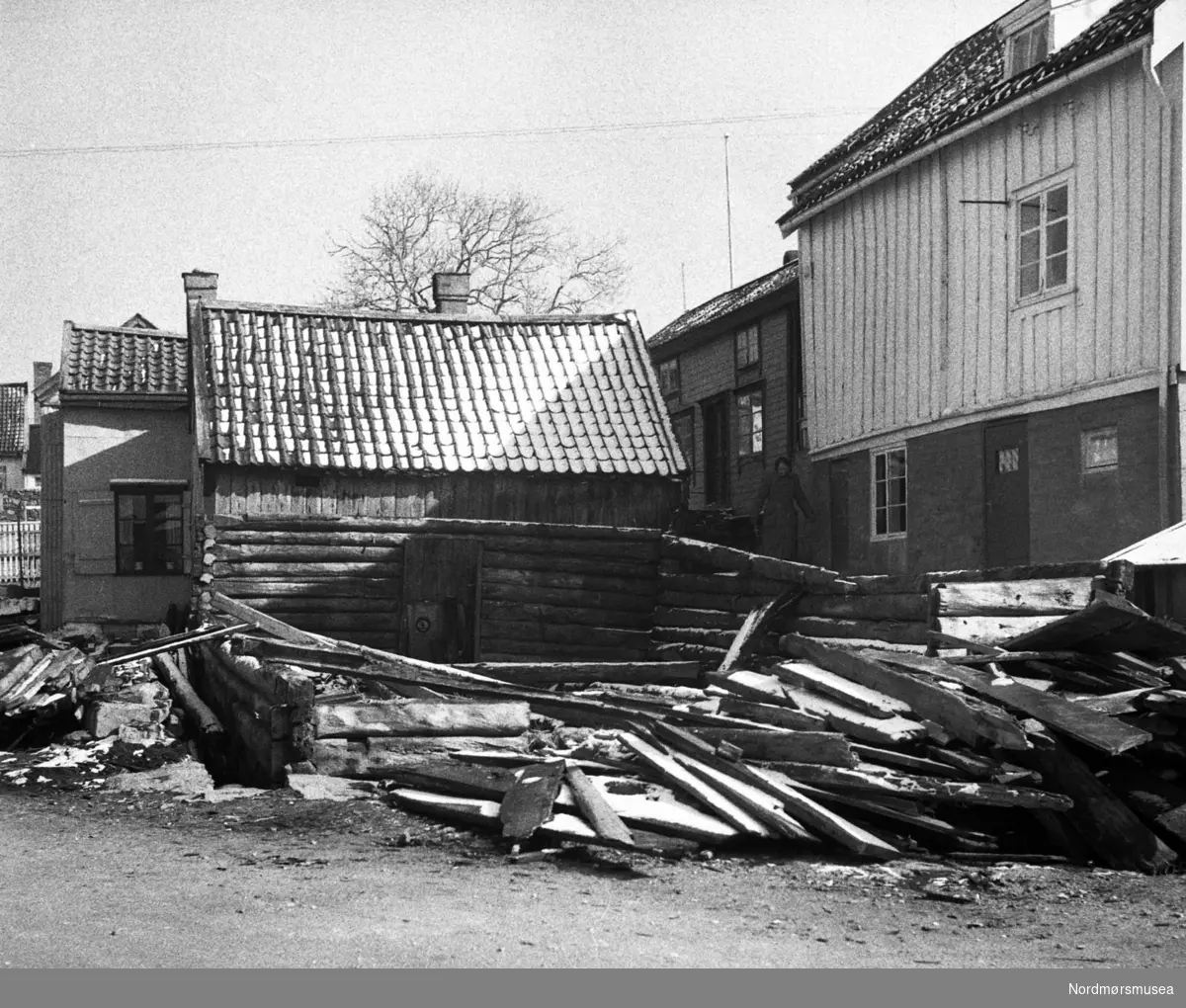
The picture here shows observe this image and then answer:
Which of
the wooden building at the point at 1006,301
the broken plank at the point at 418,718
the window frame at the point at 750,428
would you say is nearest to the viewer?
the broken plank at the point at 418,718

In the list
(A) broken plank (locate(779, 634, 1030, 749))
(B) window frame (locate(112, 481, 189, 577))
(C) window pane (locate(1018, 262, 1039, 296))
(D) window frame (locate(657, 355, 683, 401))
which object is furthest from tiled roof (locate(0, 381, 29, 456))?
(A) broken plank (locate(779, 634, 1030, 749))

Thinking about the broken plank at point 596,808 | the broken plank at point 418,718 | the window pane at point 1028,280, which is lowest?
the broken plank at point 596,808

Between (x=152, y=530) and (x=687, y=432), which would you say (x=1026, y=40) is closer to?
(x=687, y=432)

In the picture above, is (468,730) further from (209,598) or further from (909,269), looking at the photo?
(909,269)

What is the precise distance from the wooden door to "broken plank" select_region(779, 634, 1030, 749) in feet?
29.1

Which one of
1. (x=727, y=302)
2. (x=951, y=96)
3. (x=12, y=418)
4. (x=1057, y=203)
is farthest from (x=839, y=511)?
(x=12, y=418)

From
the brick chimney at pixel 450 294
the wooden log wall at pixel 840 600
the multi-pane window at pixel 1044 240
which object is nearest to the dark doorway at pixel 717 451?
the brick chimney at pixel 450 294

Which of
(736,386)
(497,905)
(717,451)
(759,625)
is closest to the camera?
(497,905)

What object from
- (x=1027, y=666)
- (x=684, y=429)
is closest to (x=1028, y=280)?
(x=1027, y=666)

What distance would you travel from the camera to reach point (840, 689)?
9281mm

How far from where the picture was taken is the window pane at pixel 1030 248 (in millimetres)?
15805

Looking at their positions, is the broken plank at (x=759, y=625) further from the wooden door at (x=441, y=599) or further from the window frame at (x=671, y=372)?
the window frame at (x=671, y=372)

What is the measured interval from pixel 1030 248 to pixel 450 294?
11.6m

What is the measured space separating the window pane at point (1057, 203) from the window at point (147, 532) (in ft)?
51.1
